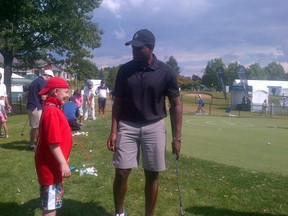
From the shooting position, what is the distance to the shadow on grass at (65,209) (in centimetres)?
549

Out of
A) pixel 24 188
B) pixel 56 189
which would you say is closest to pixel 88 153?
pixel 24 188

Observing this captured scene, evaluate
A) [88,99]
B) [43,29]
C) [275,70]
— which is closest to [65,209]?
[88,99]

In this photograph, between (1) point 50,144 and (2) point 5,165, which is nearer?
(1) point 50,144

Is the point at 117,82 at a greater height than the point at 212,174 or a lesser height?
greater

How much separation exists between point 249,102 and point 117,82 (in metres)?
36.4

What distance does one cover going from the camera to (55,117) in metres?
4.26

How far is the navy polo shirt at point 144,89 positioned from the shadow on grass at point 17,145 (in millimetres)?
5662

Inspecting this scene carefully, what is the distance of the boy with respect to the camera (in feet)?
13.8

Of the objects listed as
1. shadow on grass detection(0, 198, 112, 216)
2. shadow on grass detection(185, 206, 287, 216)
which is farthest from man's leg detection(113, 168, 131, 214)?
shadow on grass detection(185, 206, 287, 216)

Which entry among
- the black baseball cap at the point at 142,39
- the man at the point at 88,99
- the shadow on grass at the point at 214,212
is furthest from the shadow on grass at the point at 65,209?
the man at the point at 88,99

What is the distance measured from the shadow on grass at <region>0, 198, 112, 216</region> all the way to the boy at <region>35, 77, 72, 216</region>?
114 centimetres

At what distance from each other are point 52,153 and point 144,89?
1270 mm

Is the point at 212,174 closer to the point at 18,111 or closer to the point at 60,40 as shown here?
the point at 18,111

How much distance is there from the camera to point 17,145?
10.7 metres
